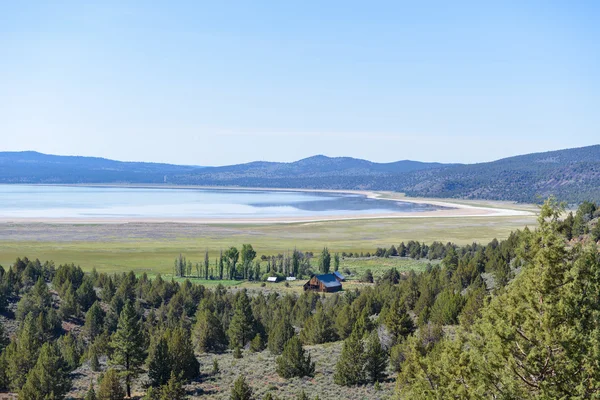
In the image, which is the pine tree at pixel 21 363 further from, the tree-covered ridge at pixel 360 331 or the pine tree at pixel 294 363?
the pine tree at pixel 294 363

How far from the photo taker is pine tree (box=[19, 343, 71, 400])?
1305 inches

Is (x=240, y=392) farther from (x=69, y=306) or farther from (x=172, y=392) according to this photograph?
(x=69, y=306)

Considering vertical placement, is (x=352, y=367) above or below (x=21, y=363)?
above

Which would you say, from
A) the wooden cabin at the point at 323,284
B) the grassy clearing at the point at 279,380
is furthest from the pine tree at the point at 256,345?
the wooden cabin at the point at 323,284

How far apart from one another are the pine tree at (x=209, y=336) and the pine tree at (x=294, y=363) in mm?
14186

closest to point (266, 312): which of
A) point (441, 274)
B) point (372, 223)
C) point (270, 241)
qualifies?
point (441, 274)

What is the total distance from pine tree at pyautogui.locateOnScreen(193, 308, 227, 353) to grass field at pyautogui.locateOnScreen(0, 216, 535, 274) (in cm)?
4387

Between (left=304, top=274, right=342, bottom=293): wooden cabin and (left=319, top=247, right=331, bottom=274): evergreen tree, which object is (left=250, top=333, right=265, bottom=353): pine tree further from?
(left=319, top=247, right=331, bottom=274): evergreen tree

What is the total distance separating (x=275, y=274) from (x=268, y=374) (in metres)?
54.5

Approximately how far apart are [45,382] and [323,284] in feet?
164

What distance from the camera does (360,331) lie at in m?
42.0

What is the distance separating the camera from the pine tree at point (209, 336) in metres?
Result: 51.1

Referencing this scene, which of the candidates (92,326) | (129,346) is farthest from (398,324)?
(92,326)

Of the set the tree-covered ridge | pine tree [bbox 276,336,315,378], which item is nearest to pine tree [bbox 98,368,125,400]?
the tree-covered ridge
